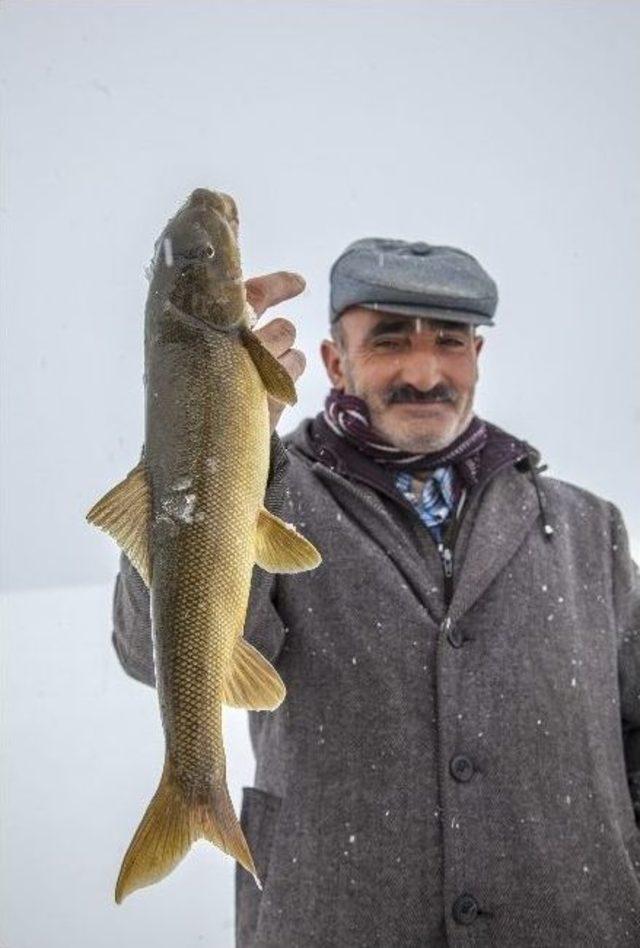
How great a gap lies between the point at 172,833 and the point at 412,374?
2060 millimetres

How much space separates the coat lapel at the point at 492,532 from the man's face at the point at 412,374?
0.27 m

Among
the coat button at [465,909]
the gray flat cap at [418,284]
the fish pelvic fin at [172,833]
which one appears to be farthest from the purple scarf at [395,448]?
the fish pelvic fin at [172,833]

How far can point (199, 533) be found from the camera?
178 cm

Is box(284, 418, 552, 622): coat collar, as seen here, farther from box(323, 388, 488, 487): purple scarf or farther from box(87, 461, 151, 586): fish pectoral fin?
box(87, 461, 151, 586): fish pectoral fin

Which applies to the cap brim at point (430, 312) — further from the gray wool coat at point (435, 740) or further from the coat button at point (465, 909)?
the coat button at point (465, 909)

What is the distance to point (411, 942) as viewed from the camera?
2.63m

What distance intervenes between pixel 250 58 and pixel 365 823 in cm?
16740

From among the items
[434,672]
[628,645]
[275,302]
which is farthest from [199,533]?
[628,645]

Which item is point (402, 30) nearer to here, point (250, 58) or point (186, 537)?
point (250, 58)

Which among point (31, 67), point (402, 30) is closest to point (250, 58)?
point (402, 30)

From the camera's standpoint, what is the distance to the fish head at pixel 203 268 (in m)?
1.89

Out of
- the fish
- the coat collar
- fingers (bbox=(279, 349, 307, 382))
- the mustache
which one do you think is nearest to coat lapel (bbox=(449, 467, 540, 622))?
the coat collar

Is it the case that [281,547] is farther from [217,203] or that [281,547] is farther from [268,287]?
[217,203]

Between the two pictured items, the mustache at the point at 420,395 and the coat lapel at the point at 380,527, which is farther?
the mustache at the point at 420,395
